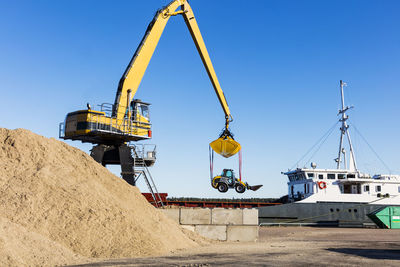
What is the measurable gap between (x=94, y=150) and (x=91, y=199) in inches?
405

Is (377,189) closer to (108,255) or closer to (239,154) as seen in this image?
(239,154)

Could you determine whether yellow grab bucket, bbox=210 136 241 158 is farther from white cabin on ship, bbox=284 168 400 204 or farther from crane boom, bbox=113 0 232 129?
white cabin on ship, bbox=284 168 400 204

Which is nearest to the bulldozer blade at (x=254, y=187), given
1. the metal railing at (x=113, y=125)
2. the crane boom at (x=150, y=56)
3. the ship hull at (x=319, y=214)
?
the crane boom at (x=150, y=56)

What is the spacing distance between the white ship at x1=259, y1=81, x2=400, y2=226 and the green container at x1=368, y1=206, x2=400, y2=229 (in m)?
1.79

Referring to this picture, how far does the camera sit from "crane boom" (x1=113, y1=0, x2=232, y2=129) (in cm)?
2272

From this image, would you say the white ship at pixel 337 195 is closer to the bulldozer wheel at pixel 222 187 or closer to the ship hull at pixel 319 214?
the ship hull at pixel 319 214

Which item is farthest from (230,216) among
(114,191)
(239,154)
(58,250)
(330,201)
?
(330,201)

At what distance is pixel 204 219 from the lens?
1756 centimetres

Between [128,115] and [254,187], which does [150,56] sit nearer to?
[128,115]

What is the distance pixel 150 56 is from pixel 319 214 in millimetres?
18210

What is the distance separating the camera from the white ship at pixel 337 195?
3181cm

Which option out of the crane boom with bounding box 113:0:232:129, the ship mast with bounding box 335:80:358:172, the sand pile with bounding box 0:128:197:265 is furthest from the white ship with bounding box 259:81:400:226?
the sand pile with bounding box 0:128:197:265

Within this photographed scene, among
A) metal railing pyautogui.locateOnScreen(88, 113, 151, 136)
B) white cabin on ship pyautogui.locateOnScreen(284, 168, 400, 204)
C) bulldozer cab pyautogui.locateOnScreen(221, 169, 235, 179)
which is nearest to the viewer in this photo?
bulldozer cab pyautogui.locateOnScreen(221, 169, 235, 179)

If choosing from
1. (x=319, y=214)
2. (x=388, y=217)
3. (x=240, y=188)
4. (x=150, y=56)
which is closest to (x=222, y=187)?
(x=240, y=188)
